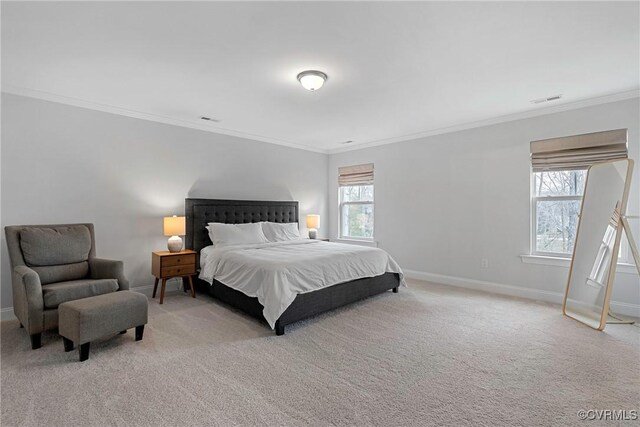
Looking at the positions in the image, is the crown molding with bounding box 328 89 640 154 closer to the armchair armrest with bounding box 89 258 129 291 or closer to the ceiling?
the ceiling

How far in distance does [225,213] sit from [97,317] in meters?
2.66

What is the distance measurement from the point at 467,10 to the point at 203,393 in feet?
10.0

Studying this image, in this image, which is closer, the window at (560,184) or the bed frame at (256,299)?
the bed frame at (256,299)

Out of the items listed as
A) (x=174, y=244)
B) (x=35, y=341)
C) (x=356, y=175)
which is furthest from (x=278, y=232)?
(x=35, y=341)

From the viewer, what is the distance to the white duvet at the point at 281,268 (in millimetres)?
3047

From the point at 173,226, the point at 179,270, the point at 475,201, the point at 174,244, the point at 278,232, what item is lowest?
the point at 179,270

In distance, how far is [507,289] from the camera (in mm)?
4398

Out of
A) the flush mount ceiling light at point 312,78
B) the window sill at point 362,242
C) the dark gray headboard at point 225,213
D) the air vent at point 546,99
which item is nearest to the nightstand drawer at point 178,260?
the dark gray headboard at point 225,213

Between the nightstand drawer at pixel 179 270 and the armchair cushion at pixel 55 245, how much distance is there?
2.79ft

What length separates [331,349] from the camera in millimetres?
2670

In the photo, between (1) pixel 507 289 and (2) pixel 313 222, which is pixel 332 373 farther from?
(2) pixel 313 222

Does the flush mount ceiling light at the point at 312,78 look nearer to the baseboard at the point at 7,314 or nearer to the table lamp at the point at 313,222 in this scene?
the table lamp at the point at 313,222

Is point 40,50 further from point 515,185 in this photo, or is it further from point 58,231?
point 515,185

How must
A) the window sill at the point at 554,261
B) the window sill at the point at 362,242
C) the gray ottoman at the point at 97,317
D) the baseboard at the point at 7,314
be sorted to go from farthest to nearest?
the window sill at the point at 362,242
the window sill at the point at 554,261
the baseboard at the point at 7,314
the gray ottoman at the point at 97,317
